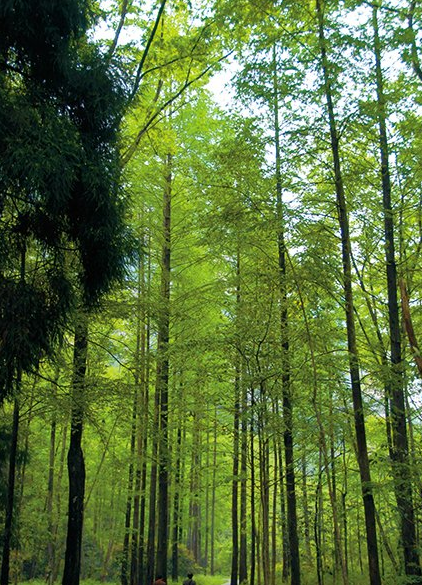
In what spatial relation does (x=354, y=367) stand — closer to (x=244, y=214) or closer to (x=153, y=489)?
(x=244, y=214)

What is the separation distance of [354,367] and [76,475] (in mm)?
4925

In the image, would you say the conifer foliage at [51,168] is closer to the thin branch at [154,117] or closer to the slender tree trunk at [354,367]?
the thin branch at [154,117]

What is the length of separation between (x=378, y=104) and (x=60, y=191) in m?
3.73

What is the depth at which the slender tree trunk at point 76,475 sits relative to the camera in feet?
23.2

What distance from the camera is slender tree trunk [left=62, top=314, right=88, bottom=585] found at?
7062 millimetres

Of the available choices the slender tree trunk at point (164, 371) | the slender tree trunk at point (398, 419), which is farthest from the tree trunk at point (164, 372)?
the slender tree trunk at point (398, 419)

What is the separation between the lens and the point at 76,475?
748 centimetres

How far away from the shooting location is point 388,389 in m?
5.95

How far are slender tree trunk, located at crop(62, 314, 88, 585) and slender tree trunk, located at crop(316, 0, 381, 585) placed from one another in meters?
3.98

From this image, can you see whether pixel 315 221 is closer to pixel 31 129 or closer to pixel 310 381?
pixel 310 381

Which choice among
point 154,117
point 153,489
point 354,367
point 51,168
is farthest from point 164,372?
point 51,168

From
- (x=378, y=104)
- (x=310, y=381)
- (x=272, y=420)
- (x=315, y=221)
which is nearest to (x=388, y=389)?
(x=310, y=381)

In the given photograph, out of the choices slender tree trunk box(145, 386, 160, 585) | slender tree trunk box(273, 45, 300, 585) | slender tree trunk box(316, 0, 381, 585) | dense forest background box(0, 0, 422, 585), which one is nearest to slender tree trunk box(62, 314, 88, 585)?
dense forest background box(0, 0, 422, 585)

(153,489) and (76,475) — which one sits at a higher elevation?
(76,475)
